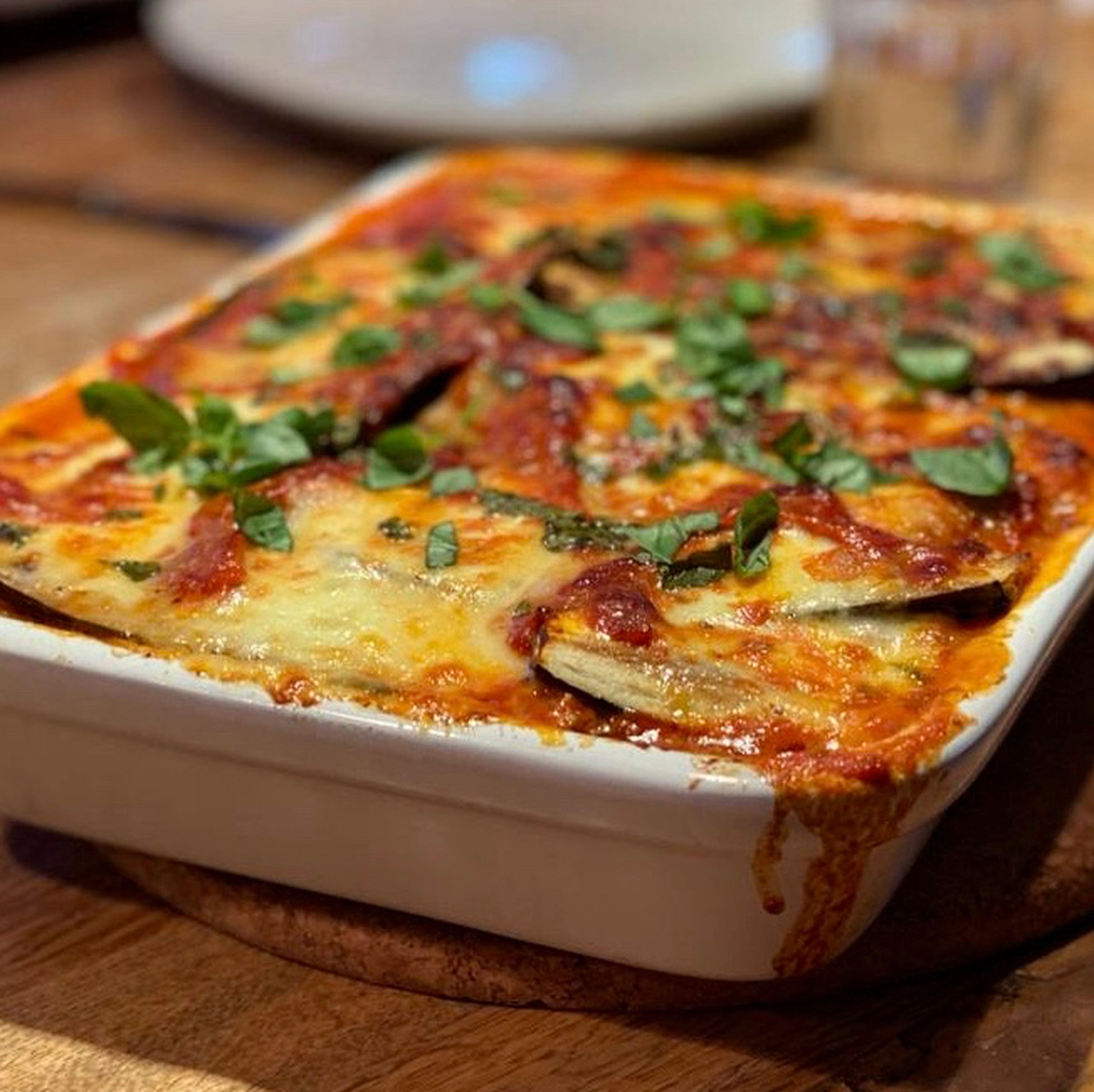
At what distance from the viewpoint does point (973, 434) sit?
1562mm

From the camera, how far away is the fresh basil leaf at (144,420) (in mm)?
1519

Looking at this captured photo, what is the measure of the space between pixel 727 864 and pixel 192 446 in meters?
0.66

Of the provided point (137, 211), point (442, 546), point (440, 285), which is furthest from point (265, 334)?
point (137, 211)

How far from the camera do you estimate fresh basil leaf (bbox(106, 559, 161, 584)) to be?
1.30 metres

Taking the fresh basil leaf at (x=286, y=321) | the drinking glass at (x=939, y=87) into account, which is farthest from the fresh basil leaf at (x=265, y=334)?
the drinking glass at (x=939, y=87)

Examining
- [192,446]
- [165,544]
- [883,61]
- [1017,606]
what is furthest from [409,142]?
[1017,606]

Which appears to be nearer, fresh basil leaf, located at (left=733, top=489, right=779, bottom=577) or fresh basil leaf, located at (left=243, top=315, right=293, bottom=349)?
fresh basil leaf, located at (left=733, top=489, right=779, bottom=577)

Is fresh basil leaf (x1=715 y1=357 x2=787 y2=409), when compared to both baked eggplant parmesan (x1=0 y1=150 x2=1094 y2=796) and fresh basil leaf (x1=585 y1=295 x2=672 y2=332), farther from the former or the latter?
fresh basil leaf (x1=585 y1=295 x2=672 y2=332)

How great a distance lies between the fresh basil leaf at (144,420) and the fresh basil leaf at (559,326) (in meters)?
0.39

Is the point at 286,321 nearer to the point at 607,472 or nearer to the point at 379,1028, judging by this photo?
the point at 607,472

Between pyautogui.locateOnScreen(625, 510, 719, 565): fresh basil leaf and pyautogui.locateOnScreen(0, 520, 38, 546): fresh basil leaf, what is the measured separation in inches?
18.1

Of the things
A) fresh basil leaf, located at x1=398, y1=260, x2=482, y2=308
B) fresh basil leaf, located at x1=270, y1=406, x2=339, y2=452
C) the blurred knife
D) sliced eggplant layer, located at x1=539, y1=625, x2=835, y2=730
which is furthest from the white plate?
sliced eggplant layer, located at x1=539, y1=625, x2=835, y2=730

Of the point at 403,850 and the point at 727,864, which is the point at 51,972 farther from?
the point at 727,864

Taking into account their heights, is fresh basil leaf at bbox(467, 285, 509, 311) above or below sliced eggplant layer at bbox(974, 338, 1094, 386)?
below
